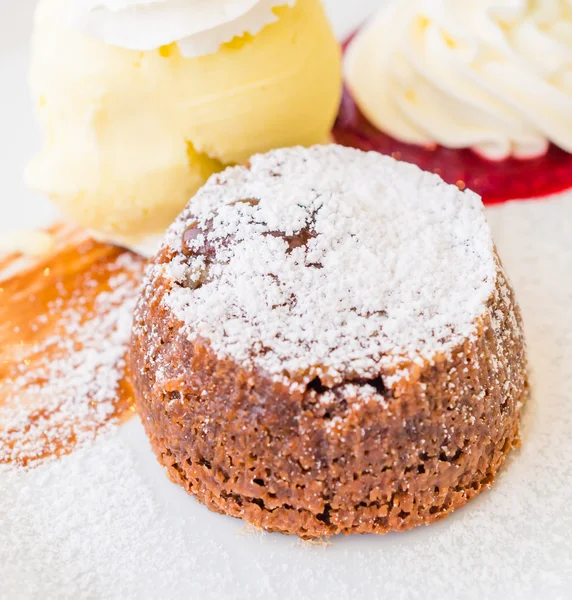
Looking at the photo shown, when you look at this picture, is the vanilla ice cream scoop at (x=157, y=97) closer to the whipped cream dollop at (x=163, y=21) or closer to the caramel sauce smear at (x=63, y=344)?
the whipped cream dollop at (x=163, y=21)


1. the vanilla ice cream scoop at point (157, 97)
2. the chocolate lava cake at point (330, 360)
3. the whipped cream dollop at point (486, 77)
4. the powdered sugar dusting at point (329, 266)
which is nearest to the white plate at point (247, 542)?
the chocolate lava cake at point (330, 360)

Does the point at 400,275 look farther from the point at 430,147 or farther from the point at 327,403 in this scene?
the point at 430,147

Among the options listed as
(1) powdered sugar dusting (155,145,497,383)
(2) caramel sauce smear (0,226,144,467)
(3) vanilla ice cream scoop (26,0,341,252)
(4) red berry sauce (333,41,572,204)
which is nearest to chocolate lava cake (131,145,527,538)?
(1) powdered sugar dusting (155,145,497,383)

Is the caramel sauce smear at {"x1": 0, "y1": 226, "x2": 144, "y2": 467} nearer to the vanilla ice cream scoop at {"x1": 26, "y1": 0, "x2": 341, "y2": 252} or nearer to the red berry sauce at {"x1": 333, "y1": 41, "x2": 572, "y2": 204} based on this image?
the vanilla ice cream scoop at {"x1": 26, "y1": 0, "x2": 341, "y2": 252}

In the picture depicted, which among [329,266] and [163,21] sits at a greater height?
[163,21]

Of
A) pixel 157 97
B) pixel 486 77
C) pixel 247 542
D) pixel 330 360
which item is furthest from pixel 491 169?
pixel 247 542

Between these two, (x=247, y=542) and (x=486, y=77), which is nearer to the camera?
(x=247, y=542)

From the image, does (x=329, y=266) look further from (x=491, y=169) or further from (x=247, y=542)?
(x=491, y=169)
